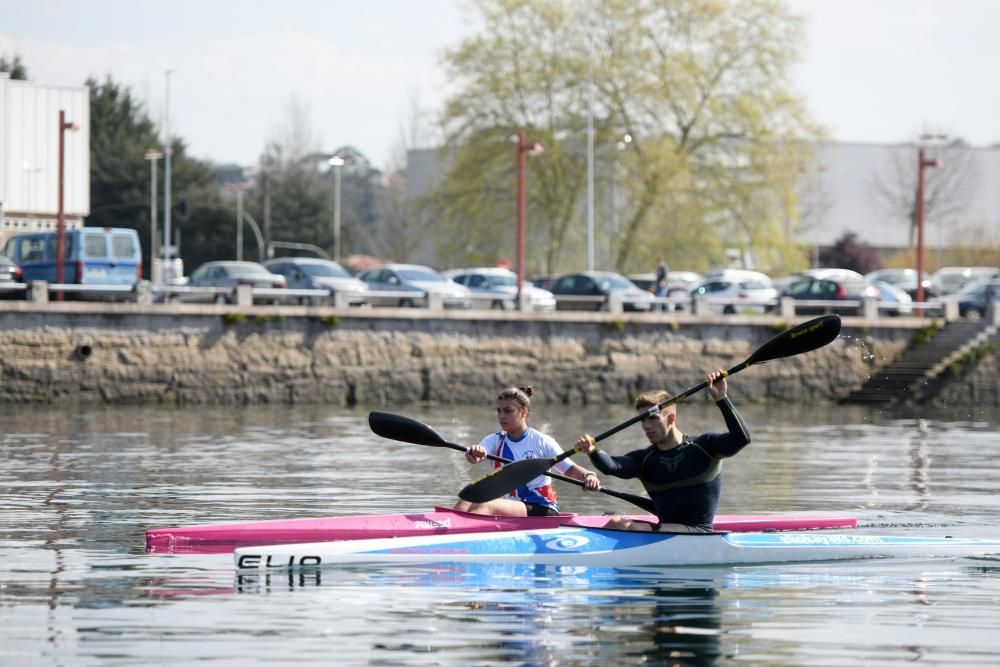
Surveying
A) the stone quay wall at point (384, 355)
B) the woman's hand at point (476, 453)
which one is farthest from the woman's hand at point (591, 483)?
the stone quay wall at point (384, 355)

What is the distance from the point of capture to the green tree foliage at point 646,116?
53125mm

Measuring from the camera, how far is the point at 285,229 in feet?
251

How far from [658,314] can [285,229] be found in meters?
40.0

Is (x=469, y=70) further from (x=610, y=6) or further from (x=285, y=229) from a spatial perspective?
(x=285, y=229)

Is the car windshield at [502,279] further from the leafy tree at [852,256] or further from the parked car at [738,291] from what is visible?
the leafy tree at [852,256]

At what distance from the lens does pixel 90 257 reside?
36.4 m

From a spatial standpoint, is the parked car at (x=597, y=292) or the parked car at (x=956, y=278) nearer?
the parked car at (x=597, y=292)

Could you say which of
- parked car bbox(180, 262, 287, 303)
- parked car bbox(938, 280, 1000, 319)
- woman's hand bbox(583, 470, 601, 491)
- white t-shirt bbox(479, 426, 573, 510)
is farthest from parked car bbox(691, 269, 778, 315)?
woman's hand bbox(583, 470, 601, 491)

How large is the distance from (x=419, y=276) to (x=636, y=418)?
29.2 meters

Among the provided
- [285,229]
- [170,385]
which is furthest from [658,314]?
[285,229]

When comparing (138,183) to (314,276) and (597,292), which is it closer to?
(314,276)

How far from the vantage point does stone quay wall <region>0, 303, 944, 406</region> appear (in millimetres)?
33312

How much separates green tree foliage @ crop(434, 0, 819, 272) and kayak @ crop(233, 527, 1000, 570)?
132ft

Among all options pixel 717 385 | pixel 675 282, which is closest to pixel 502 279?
pixel 675 282
